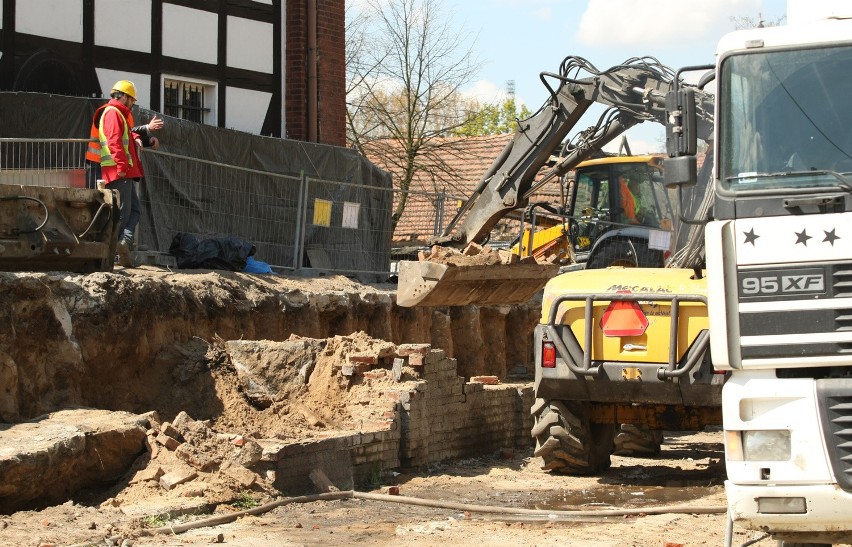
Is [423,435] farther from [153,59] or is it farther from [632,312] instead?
[153,59]

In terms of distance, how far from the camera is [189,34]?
18.6 metres

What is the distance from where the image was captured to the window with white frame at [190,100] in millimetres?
18484

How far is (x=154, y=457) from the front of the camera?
891 cm

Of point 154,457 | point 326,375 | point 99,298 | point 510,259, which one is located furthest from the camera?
point 510,259

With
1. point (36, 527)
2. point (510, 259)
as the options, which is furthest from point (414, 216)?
point (36, 527)

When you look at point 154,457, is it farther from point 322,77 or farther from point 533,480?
point 322,77

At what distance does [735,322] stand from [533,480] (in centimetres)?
521

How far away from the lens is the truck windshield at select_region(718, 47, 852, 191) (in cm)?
640

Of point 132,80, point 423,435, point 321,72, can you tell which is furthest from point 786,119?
point 321,72

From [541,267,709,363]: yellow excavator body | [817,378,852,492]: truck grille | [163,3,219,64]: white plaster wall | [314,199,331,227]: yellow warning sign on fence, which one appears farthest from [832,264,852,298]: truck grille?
[163,3,219,64]: white plaster wall

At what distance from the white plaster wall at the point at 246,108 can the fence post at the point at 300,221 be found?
4038mm

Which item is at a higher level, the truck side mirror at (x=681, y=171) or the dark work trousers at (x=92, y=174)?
the dark work trousers at (x=92, y=174)

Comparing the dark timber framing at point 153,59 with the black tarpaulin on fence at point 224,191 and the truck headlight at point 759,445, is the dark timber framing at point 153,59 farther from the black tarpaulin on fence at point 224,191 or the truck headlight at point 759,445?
the truck headlight at point 759,445

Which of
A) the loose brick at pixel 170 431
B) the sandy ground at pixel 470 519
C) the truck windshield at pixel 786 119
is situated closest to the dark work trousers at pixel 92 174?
the sandy ground at pixel 470 519
